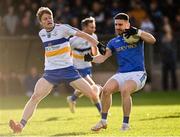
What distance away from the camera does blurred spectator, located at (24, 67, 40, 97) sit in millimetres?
26562

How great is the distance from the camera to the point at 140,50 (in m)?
14.8

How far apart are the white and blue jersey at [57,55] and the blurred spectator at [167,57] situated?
12634mm

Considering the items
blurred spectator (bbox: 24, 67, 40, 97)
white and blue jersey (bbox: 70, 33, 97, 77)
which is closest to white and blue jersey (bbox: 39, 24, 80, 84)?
white and blue jersey (bbox: 70, 33, 97, 77)

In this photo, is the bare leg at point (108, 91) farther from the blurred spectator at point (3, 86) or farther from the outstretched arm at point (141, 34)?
the blurred spectator at point (3, 86)

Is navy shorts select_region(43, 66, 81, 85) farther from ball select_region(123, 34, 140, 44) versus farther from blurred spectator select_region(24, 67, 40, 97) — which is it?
blurred spectator select_region(24, 67, 40, 97)

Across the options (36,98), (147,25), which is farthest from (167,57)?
(36,98)

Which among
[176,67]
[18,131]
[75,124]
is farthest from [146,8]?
[18,131]

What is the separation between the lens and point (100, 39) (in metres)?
26.9

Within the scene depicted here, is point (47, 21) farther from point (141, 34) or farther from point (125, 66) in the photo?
point (141, 34)

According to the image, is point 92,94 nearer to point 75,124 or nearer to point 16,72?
point 75,124

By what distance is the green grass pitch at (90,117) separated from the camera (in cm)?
1441

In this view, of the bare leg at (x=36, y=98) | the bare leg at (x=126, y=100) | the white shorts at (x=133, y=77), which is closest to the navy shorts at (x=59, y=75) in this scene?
the bare leg at (x=36, y=98)

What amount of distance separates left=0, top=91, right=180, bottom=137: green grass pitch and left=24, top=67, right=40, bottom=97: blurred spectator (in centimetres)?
59

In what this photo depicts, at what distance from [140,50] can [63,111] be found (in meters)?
6.04
